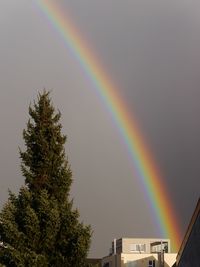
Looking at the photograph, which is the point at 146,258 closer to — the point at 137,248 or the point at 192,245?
the point at 137,248

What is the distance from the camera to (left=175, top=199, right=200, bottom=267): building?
2709 centimetres

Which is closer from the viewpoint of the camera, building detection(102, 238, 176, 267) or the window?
building detection(102, 238, 176, 267)

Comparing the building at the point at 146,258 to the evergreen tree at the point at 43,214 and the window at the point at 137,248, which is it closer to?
the window at the point at 137,248

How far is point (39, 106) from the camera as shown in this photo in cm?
3195

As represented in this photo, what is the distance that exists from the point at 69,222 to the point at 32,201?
2.04 meters

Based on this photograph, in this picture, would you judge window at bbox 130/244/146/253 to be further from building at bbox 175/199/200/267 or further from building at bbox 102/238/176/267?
building at bbox 175/199/200/267

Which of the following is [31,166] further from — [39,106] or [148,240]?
[148,240]

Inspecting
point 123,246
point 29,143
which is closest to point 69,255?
point 29,143

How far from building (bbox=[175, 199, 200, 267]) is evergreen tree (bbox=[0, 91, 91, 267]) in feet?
15.3

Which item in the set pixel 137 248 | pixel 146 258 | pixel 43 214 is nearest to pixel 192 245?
pixel 43 214

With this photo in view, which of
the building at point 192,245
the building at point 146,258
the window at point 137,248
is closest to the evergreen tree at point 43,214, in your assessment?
the building at point 192,245

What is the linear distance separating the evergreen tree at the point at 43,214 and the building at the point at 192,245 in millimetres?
4658

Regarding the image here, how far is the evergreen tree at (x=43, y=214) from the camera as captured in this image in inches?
1154

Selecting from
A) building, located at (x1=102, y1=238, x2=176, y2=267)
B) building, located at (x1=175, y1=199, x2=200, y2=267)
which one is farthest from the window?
building, located at (x1=175, y1=199, x2=200, y2=267)
